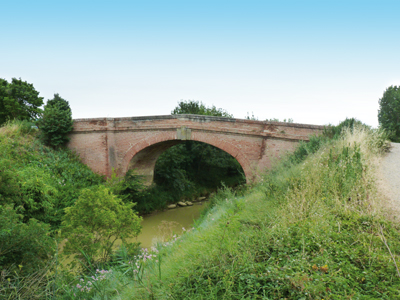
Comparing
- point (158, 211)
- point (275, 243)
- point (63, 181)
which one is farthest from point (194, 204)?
point (275, 243)

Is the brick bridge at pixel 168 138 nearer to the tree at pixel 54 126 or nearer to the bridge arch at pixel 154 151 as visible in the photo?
the bridge arch at pixel 154 151

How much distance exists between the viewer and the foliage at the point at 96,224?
210 inches

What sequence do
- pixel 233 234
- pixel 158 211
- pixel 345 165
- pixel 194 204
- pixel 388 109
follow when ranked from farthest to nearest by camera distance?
pixel 388 109, pixel 194 204, pixel 158 211, pixel 345 165, pixel 233 234

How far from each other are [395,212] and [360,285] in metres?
1.72

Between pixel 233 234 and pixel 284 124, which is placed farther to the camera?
pixel 284 124

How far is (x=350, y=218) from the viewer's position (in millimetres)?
3285

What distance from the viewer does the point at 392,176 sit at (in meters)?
5.07

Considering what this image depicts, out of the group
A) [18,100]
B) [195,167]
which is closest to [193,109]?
[195,167]

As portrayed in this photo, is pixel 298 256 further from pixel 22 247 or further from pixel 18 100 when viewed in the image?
pixel 18 100

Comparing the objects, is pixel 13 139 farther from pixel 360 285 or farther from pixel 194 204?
pixel 360 285

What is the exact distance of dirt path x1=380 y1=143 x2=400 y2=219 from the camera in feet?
12.8

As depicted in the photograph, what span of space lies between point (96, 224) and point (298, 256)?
15.2 ft

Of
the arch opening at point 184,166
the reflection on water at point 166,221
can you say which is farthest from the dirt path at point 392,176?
the arch opening at point 184,166

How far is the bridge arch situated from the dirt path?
482 cm
